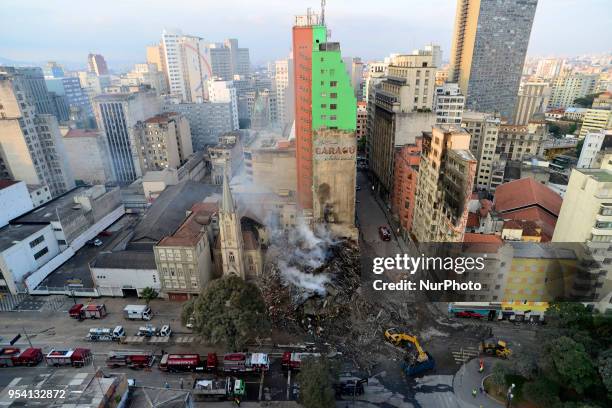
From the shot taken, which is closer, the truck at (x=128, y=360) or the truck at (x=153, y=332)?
the truck at (x=128, y=360)

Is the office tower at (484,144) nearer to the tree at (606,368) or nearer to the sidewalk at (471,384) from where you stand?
Answer: the sidewalk at (471,384)

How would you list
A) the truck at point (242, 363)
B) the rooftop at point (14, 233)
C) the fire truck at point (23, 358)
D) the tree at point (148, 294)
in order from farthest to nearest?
1. the rooftop at point (14, 233)
2. the tree at point (148, 294)
3. the fire truck at point (23, 358)
4. the truck at point (242, 363)

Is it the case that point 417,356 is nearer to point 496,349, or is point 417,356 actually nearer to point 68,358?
point 496,349

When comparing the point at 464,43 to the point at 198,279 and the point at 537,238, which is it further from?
the point at 198,279

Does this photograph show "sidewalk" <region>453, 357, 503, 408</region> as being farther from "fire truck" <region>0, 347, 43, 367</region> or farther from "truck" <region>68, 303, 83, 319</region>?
"truck" <region>68, 303, 83, 319</region>

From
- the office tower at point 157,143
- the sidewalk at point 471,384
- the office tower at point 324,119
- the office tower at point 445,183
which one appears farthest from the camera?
the office tower at point 157,143

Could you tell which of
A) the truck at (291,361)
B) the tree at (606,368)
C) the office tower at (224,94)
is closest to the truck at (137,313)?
the truck at (291,361)

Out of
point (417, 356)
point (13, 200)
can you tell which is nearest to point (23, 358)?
point (13, 200)
